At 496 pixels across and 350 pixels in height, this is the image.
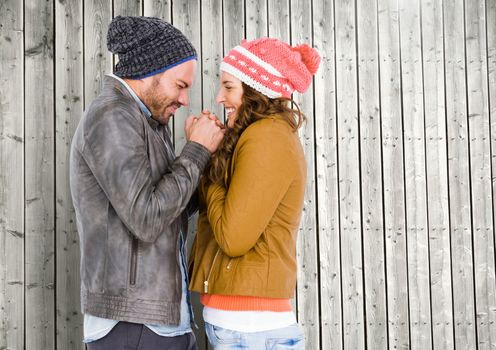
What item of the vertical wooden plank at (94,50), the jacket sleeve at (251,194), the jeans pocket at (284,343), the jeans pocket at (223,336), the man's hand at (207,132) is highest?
the vertical wooden plank at (94,50)

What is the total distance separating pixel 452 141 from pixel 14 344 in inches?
115

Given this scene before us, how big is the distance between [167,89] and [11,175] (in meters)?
1.51

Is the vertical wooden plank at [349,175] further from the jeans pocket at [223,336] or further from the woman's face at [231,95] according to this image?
the jeans pocket at [223,336]

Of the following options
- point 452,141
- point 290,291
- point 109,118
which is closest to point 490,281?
point 452,141

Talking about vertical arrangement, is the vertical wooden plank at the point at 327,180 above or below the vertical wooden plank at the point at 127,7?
below

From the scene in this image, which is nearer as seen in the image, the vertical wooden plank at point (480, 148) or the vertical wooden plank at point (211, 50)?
the vertical wooden plank at point (211, 50)

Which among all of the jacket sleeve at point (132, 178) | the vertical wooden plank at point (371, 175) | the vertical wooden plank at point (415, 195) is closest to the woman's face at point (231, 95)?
the jacket sleeve at point (132, 178)

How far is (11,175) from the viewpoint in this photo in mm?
3551

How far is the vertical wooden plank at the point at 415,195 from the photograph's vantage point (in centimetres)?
382

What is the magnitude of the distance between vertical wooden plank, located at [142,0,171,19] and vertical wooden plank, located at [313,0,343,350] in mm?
901

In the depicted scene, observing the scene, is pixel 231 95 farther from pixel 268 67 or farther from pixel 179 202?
pixel 179 202

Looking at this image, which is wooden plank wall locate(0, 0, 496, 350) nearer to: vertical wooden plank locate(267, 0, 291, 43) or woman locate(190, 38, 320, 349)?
vertical wooden plank locate(267, 0, 291, 43)

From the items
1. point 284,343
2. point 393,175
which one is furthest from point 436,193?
point 284,343

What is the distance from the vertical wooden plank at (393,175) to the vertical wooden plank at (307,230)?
0.46m
